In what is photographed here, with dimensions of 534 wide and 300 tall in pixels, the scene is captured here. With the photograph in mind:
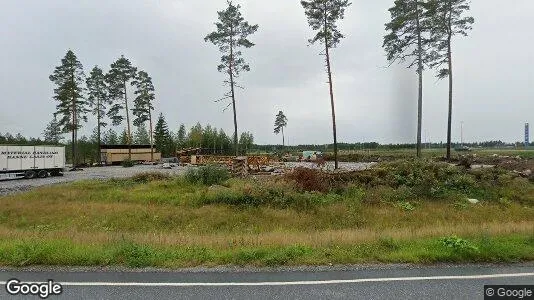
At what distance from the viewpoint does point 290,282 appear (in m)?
5.64

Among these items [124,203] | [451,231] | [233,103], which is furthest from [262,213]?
[233,103]

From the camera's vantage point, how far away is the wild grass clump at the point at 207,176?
24328mm

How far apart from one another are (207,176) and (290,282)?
1950cm

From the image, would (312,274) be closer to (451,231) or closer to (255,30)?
(451,231)

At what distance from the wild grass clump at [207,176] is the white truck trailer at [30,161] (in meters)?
20.2

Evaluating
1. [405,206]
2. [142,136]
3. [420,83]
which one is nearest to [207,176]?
[405,206]

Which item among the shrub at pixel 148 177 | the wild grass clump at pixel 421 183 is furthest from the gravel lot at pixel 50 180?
the wild grass clump at pixel 421 183

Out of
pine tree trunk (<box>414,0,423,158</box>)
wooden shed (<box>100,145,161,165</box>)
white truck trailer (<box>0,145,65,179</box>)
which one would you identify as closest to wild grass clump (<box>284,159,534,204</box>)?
pine tree trunk (<box>414,0,423,158</box>)

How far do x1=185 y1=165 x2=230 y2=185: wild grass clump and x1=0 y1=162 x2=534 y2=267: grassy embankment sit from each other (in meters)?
0.16

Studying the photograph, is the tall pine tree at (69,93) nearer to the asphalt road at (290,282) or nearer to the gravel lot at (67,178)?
the gravel lot at (67,178)

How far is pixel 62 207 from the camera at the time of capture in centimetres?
1769

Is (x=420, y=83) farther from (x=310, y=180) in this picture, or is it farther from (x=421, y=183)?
(x=310, y=180)

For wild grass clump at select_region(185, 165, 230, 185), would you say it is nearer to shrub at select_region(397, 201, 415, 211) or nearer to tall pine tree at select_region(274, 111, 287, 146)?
shrub at select_region(397, 201, 415, 211)

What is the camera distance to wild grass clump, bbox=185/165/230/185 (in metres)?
24.3
